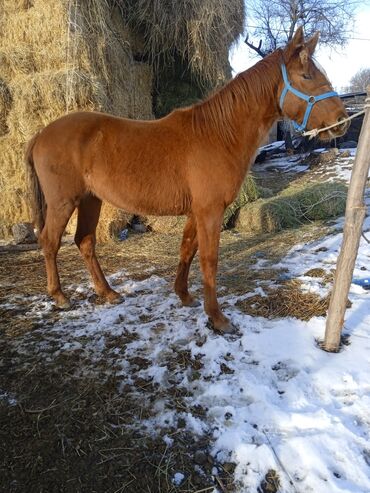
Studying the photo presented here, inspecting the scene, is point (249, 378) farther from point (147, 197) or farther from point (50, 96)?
point (50, 96)

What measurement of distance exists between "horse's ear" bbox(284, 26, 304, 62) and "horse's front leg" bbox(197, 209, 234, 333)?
1236mm

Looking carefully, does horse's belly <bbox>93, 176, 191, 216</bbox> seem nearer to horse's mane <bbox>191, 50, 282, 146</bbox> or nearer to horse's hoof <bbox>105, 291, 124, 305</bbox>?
horse's mane <bbox>191, 50, 282, 146</bbox>

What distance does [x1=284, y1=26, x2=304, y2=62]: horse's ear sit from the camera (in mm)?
2502

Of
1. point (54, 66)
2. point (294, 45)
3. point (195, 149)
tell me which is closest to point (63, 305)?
point (195, 149)

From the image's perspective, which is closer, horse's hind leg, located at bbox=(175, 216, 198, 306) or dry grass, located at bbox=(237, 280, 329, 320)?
dry grass, located at bbox=(237, 280, 329, 320)

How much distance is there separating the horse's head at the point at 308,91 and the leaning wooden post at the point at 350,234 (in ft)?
1.51

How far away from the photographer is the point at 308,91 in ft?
8.32

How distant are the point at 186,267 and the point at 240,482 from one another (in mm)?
1930

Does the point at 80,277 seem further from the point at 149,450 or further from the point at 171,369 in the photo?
the point at 149,450

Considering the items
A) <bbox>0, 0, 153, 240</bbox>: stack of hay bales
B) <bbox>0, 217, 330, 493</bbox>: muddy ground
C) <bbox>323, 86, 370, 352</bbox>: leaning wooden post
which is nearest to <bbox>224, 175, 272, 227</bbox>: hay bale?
<bbox>0, 0, 153, 240</bbox>: stack of hay bales

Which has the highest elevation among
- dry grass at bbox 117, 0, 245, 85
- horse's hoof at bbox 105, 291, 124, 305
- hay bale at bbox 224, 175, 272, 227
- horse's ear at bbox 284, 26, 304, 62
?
dry grass at bbox 117, 0, 245, 85

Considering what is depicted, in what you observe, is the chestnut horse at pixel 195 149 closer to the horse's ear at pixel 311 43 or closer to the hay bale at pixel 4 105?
the horse's ear at pixel 311 43

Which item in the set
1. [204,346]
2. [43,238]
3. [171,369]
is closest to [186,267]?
[204,346]

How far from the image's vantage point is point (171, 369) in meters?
2.29
